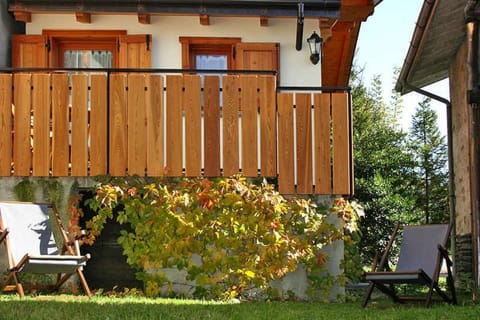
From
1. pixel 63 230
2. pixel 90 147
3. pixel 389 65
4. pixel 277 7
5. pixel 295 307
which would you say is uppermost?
pixel 389 65

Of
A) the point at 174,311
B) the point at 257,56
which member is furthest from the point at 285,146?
the point at 174,311

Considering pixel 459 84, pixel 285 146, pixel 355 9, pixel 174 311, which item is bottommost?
pixel 174 311

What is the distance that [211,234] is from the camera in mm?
8766

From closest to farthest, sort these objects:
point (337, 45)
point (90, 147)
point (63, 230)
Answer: point (63, 230) → point (90, 147) → point (337, 45)

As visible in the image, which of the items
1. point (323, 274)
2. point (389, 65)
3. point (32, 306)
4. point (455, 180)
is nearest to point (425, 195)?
point (455, 180)

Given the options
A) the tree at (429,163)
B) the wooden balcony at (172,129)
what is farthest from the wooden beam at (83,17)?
the tree at (429,163)

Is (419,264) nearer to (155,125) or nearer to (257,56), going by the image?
(155,125)

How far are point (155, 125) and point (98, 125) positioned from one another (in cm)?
63

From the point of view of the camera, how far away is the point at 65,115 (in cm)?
921

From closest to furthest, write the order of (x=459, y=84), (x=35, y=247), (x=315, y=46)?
1. (x=35, y=247)
2. (x=315, y=46)
3. (x=459, y=84)

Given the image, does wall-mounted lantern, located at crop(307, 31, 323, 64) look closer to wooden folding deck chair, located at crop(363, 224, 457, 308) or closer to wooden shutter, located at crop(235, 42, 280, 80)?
wooden shutter, located at crop(235, 42, 280, 80)

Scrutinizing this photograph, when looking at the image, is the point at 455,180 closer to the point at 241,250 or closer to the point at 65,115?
the point at 241,250

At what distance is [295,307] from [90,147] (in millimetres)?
3024

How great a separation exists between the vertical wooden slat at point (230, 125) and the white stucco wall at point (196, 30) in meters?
1.77
